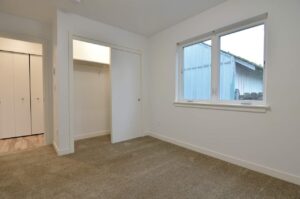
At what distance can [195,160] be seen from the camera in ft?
8.16

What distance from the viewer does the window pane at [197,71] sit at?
9.19ft

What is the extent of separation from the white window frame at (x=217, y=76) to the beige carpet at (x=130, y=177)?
90cm

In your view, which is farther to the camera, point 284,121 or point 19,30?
point 19,30

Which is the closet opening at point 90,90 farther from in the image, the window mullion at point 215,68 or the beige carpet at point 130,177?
the window mullion at point 215,68

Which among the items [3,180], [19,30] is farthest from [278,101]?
[19,30]

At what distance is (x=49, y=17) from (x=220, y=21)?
3.10 m

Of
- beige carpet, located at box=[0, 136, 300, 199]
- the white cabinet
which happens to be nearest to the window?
beige carpet, located at box=[0, 136, 300, 199]

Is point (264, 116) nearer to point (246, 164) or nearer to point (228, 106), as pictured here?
point (228, 106)

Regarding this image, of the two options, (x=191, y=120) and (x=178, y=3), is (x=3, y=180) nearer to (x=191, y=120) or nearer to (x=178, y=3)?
(x=191, y=120)

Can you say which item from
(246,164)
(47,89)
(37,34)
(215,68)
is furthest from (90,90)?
(246,164)

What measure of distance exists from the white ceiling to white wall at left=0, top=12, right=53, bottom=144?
0.43 feet

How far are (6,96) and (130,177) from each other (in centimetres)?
371

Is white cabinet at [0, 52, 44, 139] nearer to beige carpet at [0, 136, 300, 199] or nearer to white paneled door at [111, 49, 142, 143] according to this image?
beige carpet at [0, 136, 300, 199]

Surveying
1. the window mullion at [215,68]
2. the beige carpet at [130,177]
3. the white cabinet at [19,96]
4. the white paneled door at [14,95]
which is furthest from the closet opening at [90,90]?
the window mullion at [215,68]
